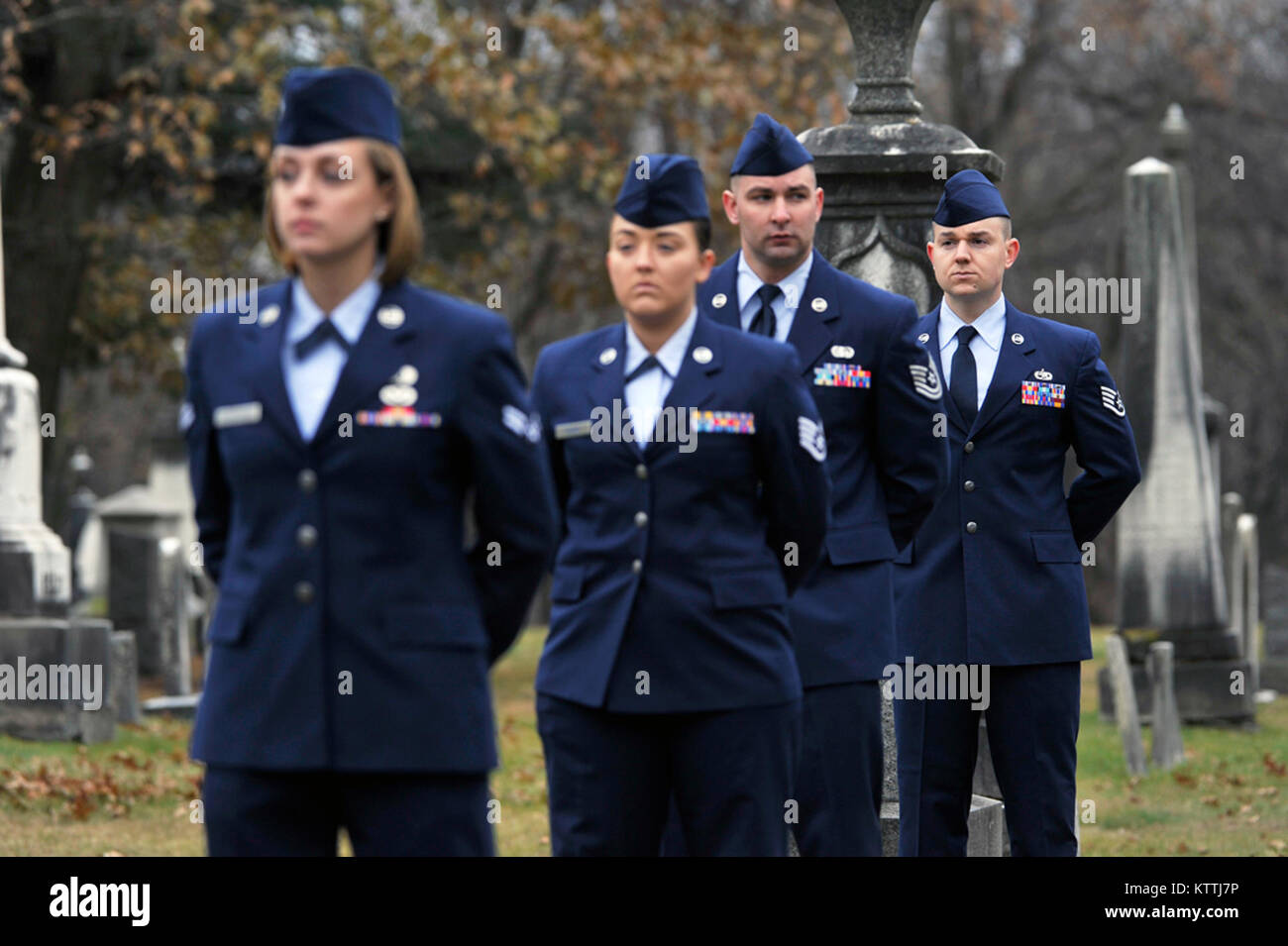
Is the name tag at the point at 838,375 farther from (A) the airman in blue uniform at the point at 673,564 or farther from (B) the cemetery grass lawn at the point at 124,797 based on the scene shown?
(B) the cemetery grass lawn at the point at 124,797

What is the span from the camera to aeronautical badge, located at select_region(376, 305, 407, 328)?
4137 millimetres

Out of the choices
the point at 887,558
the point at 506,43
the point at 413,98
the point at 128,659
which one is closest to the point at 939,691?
the point at 887,558

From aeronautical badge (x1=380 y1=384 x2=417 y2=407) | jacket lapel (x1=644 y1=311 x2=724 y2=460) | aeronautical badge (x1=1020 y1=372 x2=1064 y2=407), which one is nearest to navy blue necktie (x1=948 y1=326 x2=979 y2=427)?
aeronautical badge (x1=1020 y1=372 x2=1064 y2=407)

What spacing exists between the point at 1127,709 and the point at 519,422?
8292mm

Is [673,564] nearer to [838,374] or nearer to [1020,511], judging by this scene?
[838,374]

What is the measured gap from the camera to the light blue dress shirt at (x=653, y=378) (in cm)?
506

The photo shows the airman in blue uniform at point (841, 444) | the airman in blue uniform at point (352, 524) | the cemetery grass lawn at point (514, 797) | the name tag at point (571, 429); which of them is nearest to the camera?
the airman in blue uniform at point (352, 524)

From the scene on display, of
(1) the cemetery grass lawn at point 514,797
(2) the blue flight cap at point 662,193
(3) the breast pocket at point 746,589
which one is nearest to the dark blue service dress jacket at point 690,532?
(3) the breast pocket at point 746,589

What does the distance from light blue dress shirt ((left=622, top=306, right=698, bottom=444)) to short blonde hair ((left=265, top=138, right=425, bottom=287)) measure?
1.00 meters

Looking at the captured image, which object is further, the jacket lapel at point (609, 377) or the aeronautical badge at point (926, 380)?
the aeronautical badge at point (926, 380)

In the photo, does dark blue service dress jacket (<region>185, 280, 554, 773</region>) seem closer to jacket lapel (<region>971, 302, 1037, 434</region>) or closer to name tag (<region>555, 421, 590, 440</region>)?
name tag (<region>555, 421, 590, 440</region>)


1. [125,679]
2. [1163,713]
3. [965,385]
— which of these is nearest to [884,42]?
[965,385]

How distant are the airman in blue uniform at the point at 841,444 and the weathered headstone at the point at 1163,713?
683 centimetres

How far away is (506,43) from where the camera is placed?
23359 millimetres
